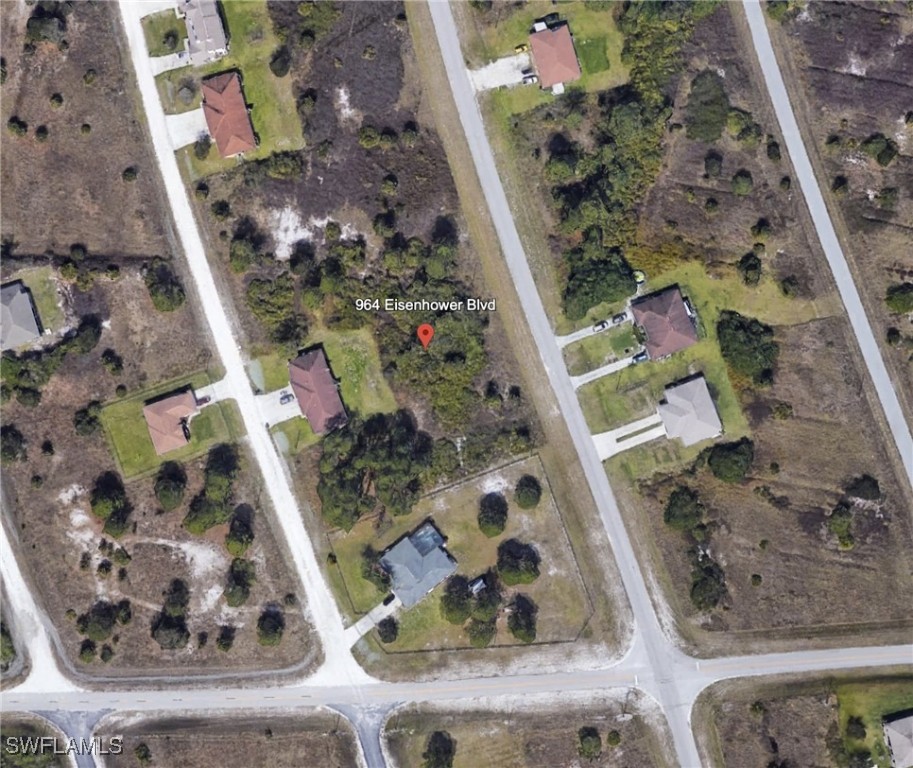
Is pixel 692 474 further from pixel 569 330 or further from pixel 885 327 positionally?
pixel 885 327

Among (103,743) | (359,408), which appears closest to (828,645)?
(359,408)

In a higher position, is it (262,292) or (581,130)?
(581,130)

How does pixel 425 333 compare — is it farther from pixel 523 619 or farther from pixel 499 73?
pixel 523 619

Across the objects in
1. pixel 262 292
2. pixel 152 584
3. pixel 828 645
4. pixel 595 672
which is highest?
pixel 262 292

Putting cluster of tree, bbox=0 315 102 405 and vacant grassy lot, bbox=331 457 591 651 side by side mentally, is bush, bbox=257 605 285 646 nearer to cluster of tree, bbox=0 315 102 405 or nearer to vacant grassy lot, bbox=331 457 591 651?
vacant grassy lot, bbox=331 457 591 651

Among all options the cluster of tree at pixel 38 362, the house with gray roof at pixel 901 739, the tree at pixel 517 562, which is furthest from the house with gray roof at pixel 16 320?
the house with gray roof at pixel 901 739

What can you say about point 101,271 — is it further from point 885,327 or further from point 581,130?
point 885,327

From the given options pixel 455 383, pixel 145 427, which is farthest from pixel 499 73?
pixel 145 427
